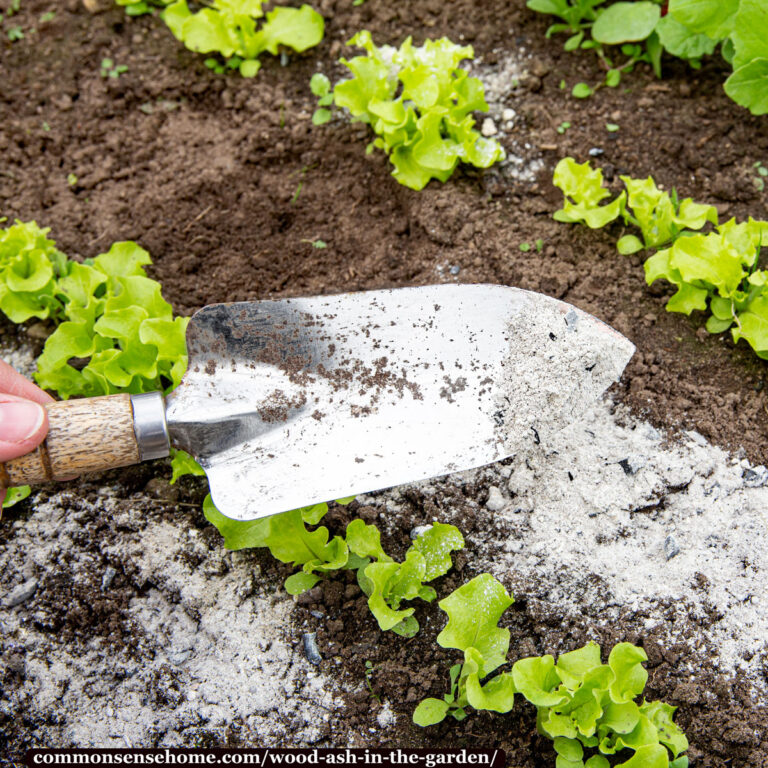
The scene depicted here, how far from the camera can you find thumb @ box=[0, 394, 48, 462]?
1573 mm

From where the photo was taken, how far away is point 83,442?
167 cm

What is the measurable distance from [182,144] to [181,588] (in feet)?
5.20

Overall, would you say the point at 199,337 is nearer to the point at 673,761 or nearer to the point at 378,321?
the point at 378,321

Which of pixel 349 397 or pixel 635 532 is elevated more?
pixel 349 397

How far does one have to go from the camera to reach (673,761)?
1.68 meters

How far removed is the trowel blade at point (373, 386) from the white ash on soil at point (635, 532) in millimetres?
258

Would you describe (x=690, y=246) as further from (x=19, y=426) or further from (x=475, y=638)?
(x=19, y=426)

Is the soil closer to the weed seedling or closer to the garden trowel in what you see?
the weed seedling

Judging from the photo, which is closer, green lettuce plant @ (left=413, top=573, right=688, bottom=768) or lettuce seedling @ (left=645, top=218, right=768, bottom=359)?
green lettuce plant @ (left=413, top=573, right=688, bottom=768)

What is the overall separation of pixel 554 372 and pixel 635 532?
50 centimetres

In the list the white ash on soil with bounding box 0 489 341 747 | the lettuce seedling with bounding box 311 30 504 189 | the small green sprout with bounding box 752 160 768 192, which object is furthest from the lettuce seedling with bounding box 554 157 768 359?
the white ash on soil with bounding box 0 489 341 747

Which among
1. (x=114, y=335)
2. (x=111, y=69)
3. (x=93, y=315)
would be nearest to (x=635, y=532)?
(x=114, y=335)

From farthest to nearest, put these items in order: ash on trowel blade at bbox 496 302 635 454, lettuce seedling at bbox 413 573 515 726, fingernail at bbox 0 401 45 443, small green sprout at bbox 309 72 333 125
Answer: small green sprout at bbox 309 72 333 125
ash on trowel blade at bbox 496 302 635 454
lettuce seedling at bbox 413 573 515 726
fingernail at bbox 0 401 45 443

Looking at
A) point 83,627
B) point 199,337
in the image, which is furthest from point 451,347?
point 83,627
